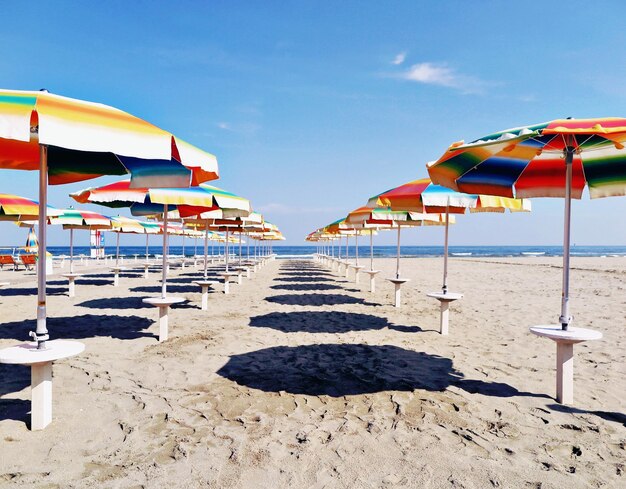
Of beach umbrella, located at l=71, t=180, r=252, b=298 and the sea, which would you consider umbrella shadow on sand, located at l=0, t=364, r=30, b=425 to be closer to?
beach umbrella, located at l=71, t=180, r=252, b=298

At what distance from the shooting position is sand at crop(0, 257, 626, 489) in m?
2.47

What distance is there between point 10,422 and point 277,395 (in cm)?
207

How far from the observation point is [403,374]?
14.1 ft

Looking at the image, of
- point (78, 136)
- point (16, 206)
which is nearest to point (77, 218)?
point (16, 206)

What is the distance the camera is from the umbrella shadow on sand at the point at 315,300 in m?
9.24

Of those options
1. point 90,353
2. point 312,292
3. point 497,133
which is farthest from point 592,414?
point 312,292

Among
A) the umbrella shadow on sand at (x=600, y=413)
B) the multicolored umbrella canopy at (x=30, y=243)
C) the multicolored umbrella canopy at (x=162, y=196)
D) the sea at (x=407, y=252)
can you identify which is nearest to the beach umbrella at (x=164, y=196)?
the multicolored umbrella canopy at (x=162, y=196)

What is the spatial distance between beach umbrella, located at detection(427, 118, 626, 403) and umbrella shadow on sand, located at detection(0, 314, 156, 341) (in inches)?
189

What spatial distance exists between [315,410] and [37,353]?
7.01 feet

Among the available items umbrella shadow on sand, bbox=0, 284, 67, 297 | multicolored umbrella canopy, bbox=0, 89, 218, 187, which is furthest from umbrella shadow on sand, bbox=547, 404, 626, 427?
umbrella shadow on sand, bbox=0, 284, 67, 297

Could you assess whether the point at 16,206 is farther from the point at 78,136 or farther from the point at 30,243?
the point at 30,243

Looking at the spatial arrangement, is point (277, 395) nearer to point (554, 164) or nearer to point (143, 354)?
point (143, 354)

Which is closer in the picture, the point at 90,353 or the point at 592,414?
the point at 592,414

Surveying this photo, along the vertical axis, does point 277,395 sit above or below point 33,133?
below
